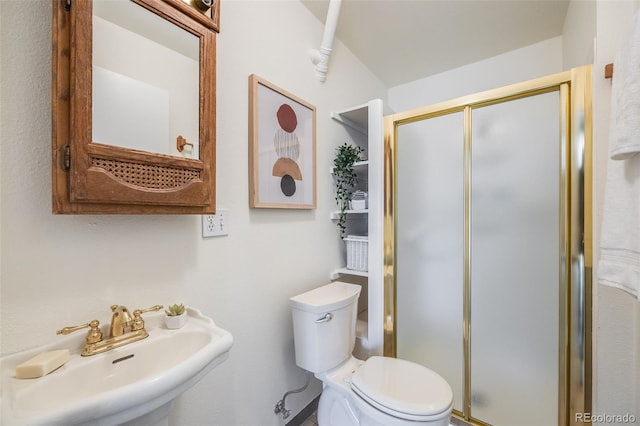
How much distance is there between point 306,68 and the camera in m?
1.65

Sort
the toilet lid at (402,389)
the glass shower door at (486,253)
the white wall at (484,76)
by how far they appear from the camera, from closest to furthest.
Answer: the toilet lid at (402,389) → the glass shower door at (486,253) → the white wall at (484,76)

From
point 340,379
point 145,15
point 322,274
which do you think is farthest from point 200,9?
point 340,379

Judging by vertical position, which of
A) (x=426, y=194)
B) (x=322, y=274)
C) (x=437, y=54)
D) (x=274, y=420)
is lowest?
(x=274, y=420)

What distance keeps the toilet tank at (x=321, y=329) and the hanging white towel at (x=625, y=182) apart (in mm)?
1015

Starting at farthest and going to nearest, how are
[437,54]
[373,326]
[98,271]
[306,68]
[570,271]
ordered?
[437,54] < [373,326] < [306,68] < [570,271] < [98,271]

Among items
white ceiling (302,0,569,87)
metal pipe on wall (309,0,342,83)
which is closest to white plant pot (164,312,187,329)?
metal pipe on wall (309,0,342,83)

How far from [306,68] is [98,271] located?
4.88 ft

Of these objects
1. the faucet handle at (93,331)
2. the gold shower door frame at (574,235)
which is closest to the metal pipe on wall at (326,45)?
the gold shower door frame at (574,235)

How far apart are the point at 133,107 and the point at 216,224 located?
1.66 ft

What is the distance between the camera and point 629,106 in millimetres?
741

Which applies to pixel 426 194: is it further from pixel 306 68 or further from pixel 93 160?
pixel 93 160

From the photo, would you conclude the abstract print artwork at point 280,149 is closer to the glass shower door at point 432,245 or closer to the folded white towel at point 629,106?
the glass shower door at point 432,245

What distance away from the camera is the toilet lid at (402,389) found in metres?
1.04

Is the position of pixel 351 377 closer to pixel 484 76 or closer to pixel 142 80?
pixel 142 80
